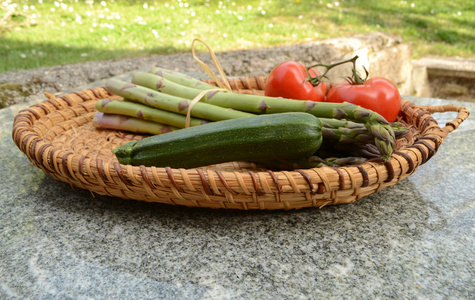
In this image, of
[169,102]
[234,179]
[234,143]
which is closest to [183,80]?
[169,102]

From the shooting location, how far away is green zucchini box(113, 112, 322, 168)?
3.85ft

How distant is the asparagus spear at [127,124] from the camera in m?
1.66

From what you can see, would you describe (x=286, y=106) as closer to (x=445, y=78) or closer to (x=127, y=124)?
(x=127, y=124)

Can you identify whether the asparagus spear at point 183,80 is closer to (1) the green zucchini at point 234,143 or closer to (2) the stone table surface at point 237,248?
(1) the green zucchini at point 234,143

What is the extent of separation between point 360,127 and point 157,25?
14.5 feet

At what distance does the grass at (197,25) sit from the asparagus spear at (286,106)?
274cm

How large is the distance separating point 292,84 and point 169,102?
47 cm

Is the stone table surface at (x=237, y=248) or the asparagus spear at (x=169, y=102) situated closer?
the stone table surface at (x=237, y=248)

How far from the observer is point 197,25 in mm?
5242

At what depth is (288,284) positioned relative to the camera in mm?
1000

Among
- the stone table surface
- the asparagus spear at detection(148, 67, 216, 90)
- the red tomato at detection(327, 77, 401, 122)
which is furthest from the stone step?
the asparagus spear at detection(148, 67, 216, 90)

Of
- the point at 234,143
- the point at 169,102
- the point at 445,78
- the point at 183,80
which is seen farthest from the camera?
the point at 445,78

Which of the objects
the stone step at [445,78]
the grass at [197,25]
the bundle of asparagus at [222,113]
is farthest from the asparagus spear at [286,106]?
the stone step at [445,78]

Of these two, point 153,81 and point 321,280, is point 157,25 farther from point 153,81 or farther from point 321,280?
point 321,280
